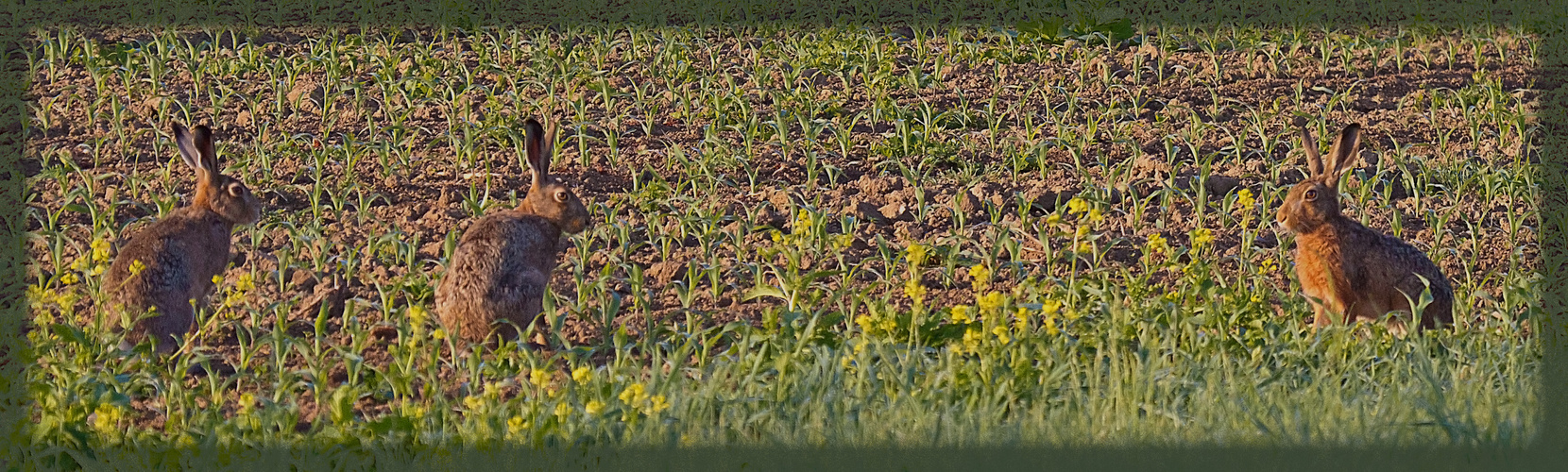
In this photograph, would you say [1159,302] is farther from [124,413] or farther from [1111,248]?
[124,413]

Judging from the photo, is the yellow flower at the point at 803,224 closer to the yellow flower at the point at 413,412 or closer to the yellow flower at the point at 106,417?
the yellow flower at the point at 413,412

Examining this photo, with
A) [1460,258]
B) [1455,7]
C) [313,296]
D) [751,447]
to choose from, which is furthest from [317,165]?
[1455,7]

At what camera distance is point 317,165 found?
793 cm

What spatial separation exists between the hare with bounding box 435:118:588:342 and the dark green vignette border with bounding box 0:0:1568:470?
1.06 m

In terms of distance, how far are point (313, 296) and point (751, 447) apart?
2.57m

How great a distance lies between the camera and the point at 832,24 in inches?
455

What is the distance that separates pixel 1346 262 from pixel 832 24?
18.4 ft

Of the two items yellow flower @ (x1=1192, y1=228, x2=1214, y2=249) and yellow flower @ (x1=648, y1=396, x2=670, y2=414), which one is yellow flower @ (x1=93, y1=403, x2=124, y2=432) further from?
yellow flower @ (x1=1192, y1=228, x2=1214, y2=249)

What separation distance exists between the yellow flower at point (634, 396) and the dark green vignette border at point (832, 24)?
7.6 inches

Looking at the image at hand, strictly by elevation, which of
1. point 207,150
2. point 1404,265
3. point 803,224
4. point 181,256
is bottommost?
point 181,256

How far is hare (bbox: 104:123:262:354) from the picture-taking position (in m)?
6.05

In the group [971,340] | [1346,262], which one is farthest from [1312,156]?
[971,340]

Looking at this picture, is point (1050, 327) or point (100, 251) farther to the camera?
point (100, 251)

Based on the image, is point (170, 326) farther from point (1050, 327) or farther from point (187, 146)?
point (1050, 327)
